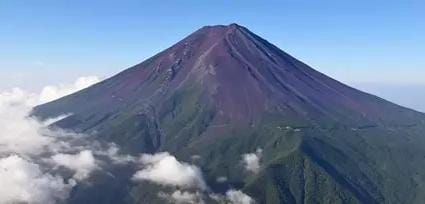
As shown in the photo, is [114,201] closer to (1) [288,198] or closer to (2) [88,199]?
(2) [88,199]

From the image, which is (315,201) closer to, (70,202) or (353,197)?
(353,197)

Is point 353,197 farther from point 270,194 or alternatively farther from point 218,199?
point 218,199

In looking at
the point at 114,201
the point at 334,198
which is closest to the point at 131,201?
the point at 114,201

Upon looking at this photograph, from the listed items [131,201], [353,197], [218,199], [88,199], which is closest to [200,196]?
[218,199]

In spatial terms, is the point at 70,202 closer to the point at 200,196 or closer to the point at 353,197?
the point at 200,196

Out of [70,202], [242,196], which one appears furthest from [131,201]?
[242,196]

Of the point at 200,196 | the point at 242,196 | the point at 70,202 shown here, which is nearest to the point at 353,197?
the point at 242,196
